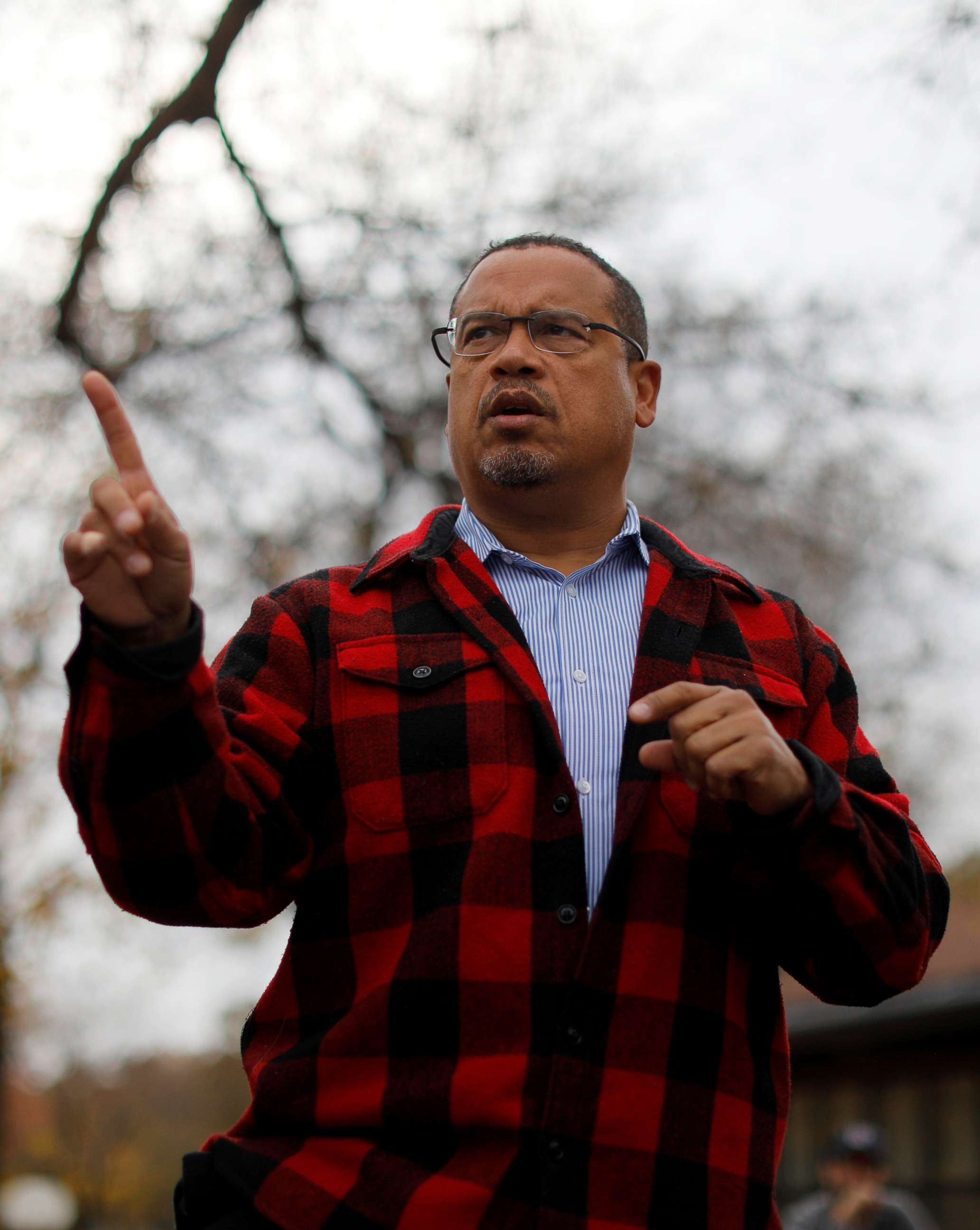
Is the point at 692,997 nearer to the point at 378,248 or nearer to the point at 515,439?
the point at 515,439

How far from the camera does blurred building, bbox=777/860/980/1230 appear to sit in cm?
1070

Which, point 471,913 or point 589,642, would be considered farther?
point 589,642

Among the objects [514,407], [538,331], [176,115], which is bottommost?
[514,407]

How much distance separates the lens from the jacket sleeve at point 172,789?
5.42 feet

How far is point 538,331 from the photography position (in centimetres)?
250

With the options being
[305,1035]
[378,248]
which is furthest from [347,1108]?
[378,248]

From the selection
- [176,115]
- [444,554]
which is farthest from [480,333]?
[176,115]

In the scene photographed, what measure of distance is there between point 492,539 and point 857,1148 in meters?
5.95

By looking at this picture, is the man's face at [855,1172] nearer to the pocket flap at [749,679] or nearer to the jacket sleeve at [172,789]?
the pocket flap at [749,679]

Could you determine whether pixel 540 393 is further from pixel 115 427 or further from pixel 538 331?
pixel 115 427

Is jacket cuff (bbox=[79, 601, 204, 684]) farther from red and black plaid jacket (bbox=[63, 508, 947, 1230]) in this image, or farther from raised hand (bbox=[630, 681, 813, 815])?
raised hand (bbox=[630, 681, 813, 815])

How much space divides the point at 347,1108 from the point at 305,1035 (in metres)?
0.16

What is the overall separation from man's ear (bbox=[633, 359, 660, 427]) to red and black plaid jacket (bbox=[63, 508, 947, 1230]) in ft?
2.59

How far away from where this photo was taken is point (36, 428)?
6.96m
